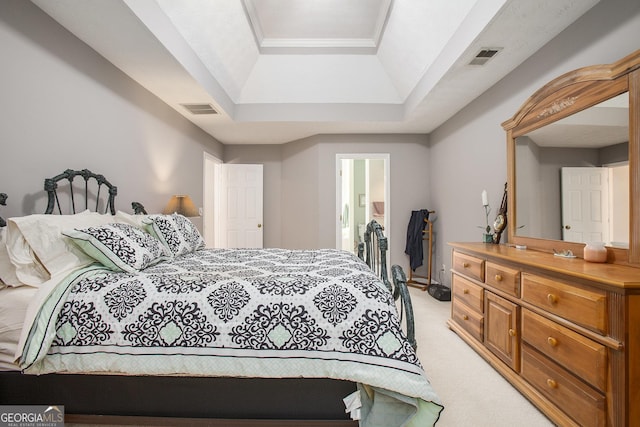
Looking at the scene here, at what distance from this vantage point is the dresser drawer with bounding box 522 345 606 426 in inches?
55.6

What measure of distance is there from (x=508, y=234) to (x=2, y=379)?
11.6 ft

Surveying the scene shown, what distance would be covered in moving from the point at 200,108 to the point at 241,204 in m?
2.08

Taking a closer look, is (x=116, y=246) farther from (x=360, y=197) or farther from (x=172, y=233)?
(x=360, y=197)

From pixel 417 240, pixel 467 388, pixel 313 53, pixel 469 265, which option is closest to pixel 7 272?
pixel 467 388

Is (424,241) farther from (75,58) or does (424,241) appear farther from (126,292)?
(75,58)

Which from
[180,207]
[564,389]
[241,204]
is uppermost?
[241,204]

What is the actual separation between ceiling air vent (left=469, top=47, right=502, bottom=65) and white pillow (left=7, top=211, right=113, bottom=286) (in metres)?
3.23

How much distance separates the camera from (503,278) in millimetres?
2154

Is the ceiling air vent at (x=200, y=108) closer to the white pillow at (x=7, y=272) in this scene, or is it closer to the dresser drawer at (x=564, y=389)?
the white pillow at (x=7, y=272)

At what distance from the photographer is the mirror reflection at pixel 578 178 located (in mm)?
1757

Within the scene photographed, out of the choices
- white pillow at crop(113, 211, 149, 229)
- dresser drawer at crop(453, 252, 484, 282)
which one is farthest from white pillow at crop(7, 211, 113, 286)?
dresser drawer at crop(453, 252, 484, 282)

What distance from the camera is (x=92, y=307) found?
1493mm

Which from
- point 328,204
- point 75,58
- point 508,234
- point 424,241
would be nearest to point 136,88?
point 75,58

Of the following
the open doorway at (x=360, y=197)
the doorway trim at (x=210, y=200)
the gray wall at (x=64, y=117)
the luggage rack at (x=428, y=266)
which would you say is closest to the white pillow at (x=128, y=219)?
the gray wall at (x=64, y=117)
